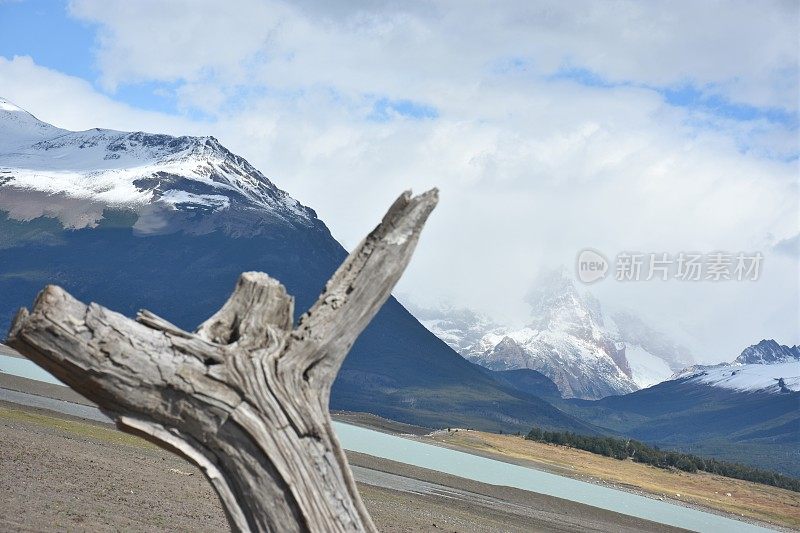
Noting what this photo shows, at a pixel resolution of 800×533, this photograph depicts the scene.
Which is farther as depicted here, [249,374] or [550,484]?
[550,484]

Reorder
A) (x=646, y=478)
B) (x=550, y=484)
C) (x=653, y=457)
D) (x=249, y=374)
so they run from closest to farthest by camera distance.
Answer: (x=249, y=374), (x=550, y=484), (x=646, y=478), (x=653, y=457)

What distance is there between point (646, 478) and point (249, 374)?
11157 cm

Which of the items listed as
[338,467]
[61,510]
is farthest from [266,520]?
[61,510]

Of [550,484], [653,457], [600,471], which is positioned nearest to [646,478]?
[600,471]

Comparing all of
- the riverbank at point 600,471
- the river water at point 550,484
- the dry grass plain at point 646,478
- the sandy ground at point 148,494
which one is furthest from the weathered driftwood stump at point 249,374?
the dry grass plain at point 646,478

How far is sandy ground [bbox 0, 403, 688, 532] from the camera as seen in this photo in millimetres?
19422

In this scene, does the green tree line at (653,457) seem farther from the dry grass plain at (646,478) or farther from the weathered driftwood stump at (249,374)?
the weathered driftwood stump at (249,374)

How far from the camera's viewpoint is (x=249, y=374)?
222 inches

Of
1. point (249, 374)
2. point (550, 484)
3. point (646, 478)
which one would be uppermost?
point (249, 374)

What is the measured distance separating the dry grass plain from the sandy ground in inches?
1610

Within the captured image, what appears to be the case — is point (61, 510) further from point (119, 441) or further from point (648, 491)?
point (648, 491)

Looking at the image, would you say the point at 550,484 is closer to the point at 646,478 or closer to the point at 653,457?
the point at 646,478

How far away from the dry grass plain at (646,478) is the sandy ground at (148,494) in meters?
40.9

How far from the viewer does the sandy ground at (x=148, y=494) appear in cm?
1942
